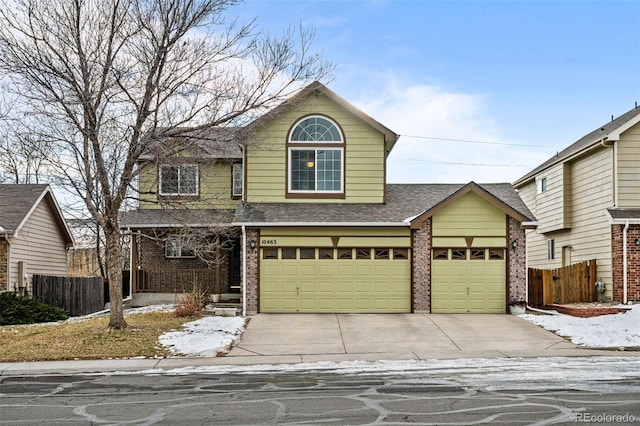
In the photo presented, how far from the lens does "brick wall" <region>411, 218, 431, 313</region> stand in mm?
22297

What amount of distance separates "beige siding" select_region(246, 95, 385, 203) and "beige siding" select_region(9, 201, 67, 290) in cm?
953

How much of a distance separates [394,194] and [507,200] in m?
4.17

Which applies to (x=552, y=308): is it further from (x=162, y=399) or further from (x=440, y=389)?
(x=162, y=399)

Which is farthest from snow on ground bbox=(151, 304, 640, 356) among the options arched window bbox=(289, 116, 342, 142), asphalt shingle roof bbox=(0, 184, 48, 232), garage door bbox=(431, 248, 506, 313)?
asphalt shingle roof bbox=(0, 184, 48, 232)

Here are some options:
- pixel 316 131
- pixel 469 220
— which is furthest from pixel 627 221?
pixel 316 131

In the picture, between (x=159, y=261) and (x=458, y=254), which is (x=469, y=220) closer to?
(x=458, y=254)

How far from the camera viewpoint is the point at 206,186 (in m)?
26.0

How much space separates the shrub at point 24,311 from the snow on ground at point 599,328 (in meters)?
15.8

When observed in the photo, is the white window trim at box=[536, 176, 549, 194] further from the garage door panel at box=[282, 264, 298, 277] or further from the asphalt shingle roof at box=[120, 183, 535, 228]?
the garage door panel at box=[282, 264, 298, 277]

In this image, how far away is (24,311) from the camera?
2259 centimetres

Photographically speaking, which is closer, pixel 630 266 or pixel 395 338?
pixel 395 338

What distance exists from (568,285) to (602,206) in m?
2.93

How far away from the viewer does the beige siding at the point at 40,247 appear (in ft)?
84.6

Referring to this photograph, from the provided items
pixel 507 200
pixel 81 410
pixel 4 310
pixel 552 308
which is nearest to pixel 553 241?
pixel 507 200
